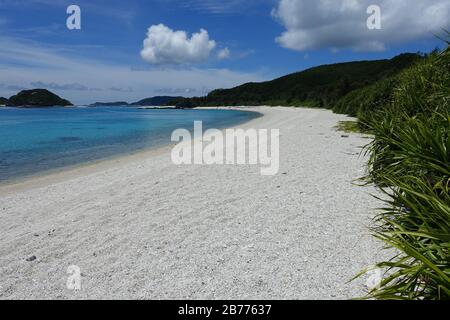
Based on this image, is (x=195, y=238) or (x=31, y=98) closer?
(x=195, y=238)

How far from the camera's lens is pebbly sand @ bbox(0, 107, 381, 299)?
352 cm

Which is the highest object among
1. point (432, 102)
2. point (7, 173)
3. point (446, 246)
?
point (432, 102)

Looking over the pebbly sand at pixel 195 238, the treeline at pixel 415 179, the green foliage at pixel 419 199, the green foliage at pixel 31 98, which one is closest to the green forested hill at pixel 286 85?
the green foliage at pixel 31 98

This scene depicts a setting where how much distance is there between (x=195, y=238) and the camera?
15.6 ft

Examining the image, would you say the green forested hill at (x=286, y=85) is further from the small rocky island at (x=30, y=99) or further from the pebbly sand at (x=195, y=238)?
the pebbly sand at (x=195, y=238)

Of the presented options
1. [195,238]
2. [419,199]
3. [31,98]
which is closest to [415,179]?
[419,199]

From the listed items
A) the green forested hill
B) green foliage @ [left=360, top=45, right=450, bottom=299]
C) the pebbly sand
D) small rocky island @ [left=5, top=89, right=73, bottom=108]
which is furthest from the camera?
small rocky island @ [left=5, top=89, right=73, bottom=108]

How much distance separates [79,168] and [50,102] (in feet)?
717

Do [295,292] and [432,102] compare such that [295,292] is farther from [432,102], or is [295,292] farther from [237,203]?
[432,102]

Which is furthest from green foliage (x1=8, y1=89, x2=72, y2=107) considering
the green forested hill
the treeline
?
the treeline

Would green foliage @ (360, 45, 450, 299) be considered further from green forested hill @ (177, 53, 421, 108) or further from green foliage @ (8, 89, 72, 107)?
green foliage @ (8, 89, 72, 107)

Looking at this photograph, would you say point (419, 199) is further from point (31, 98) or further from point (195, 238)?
point (31, 98)
